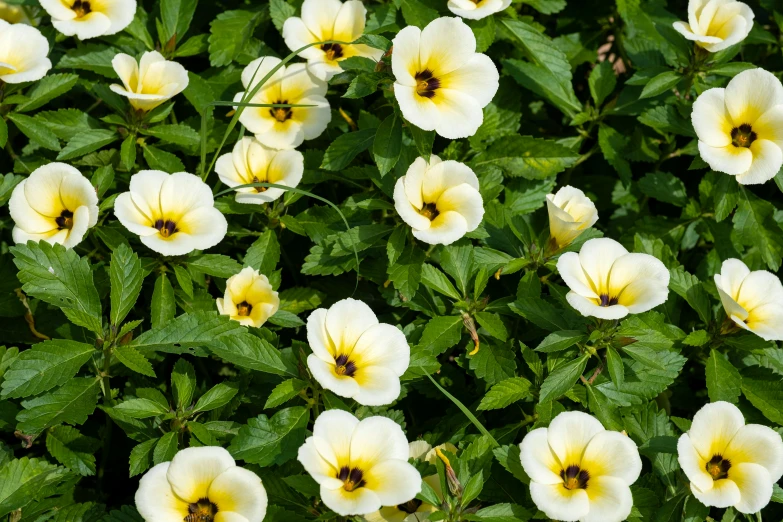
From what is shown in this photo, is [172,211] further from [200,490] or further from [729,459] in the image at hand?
[729,459]

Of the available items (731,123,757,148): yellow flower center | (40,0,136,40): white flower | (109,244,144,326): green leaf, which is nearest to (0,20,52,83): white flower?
(40,0,136,40): white flower

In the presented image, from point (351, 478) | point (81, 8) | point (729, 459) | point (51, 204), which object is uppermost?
point (81, 8)

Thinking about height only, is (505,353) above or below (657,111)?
below

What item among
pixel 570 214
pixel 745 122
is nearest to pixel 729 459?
pixel 570 214

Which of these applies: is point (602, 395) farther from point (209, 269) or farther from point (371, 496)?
point (209, 269)

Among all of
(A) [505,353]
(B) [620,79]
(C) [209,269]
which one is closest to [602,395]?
(A) [505,353]

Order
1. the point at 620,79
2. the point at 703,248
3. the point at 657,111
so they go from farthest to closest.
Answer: the point at 620,79, the point at 703,248, the point at 657,111

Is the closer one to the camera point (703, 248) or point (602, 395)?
point (602, 395)
